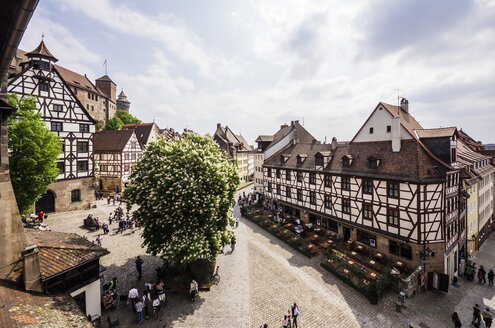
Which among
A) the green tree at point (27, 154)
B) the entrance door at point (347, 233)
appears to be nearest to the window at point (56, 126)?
the green tree at point (27, 154)

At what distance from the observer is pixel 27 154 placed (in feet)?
54.7

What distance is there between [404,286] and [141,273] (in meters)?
18.7

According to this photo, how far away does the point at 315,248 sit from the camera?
66.8ft

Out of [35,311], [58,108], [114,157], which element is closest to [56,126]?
[58,108]

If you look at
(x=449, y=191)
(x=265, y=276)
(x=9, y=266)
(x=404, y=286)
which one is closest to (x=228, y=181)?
(x=265, y=276)

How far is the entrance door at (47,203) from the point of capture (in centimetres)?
2518

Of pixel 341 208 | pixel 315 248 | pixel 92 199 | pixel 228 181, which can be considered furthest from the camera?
pixel 92 199

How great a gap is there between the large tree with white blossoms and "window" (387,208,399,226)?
13.5 metres

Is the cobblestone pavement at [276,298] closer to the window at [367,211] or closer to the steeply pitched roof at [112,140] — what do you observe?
the window at [367,211]

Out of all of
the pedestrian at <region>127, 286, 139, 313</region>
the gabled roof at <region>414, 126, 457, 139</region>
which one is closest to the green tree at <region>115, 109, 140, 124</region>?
the pedestrian at <region>127, 286, 139, 313</region>

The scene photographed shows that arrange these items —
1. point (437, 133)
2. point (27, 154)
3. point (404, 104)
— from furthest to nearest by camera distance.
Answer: point (404, 104), point (437, 133), point (27, 154)

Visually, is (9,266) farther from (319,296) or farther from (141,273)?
(319,296)

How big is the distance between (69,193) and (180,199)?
2326 centimetres

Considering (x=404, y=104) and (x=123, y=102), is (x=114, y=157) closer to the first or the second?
(x=404, y=104)
